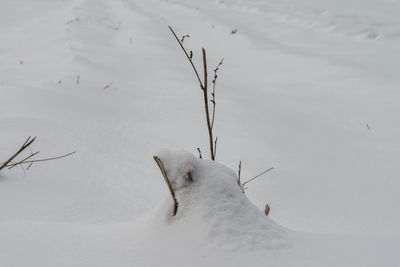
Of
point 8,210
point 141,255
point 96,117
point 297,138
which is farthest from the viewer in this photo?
point 96,117

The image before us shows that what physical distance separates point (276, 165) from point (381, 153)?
1.73ft

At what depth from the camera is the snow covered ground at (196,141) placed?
629 mm

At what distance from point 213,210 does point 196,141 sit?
1236 mm

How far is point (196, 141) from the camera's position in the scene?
1868mm

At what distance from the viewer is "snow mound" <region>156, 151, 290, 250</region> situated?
0.61 metres

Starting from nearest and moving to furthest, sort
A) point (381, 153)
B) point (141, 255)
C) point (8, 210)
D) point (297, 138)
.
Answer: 1. point (141, 255)
2. point (8, 210)
3. point (381, 153)
4. point (297, 138)

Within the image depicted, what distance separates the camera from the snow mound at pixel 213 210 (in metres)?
0.61

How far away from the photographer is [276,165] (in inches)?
63.8

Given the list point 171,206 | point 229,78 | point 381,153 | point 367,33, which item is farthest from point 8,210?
point 367,33

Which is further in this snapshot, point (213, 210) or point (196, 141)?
point (196, 141)

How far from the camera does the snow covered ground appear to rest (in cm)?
63

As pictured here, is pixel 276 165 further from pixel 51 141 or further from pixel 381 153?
pixel 51 141

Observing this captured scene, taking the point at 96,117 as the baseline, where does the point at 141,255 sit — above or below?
below

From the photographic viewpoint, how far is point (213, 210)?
636mm
